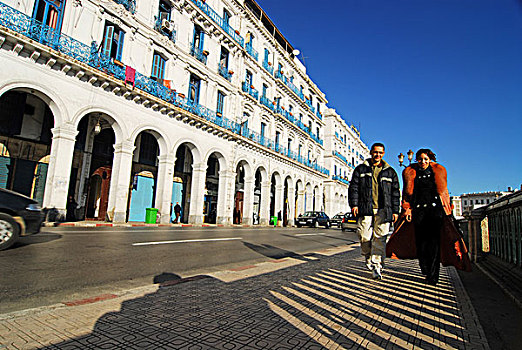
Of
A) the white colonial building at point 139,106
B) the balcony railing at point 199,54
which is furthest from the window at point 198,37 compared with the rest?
the balcony railing at point 199,54

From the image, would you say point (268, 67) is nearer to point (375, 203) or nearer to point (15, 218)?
point (15, 218)

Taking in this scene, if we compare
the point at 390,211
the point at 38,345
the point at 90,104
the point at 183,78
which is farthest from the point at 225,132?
the point at 38,345

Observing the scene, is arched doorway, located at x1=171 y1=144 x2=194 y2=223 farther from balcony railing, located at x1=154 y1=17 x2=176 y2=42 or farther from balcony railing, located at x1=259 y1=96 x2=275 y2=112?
balcony railing, located at x1=259 y1=96 x2=275 y2=112

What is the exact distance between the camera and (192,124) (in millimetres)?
21141

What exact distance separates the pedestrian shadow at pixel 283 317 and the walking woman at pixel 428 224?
452 millimetres

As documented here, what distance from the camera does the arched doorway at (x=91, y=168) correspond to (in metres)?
17.2

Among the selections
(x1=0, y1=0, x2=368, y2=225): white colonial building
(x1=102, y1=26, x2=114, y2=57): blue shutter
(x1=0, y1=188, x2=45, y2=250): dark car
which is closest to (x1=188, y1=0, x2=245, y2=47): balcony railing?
(x1=0, y1=0, x2=368, y2=225): white colonial building

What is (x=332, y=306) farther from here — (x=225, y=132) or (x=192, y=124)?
(x=225, y=132)

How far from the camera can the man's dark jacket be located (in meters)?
4.75

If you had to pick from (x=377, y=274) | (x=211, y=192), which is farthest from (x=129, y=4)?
(x=377, y=274)

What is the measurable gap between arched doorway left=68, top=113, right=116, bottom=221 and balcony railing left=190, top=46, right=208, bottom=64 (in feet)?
26.3

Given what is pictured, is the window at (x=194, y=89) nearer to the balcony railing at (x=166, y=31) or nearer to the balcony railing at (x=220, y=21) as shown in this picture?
the balcony railing at (x=166, y=31)

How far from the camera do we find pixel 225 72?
25.2 m

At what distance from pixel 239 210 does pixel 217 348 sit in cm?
2745
